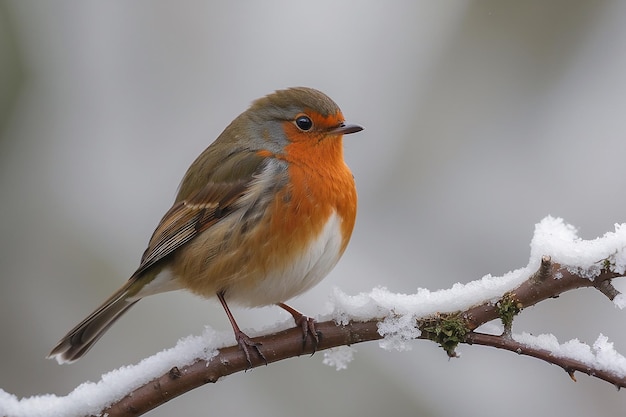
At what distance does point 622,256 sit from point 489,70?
3.51 m

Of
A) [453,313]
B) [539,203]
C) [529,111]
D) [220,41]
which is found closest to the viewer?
[453,313]

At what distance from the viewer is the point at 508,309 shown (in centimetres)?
232

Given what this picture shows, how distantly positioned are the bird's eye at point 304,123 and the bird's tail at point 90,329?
3.51 feet

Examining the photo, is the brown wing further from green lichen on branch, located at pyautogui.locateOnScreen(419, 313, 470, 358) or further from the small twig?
the small twig

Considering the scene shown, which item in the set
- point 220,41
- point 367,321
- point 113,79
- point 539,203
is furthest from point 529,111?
point 367,321

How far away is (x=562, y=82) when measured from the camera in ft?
17.3

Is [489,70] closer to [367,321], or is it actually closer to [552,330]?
[552,330]

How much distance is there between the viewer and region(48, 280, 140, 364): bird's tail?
370cm

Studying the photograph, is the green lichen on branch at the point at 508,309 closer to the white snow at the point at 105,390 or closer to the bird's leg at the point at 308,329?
the bird's leg at the point at 308,329

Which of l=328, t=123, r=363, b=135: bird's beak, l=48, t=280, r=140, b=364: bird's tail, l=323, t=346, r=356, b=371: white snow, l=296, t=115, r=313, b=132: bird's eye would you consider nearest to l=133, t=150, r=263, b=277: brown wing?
l=48, t=280, r=140, b=364: bird's tail

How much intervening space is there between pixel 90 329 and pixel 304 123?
4.58ft

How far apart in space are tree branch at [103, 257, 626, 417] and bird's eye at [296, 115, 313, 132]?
123cm

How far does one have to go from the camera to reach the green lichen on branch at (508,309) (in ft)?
7.55

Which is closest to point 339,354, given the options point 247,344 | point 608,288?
point 247,344
